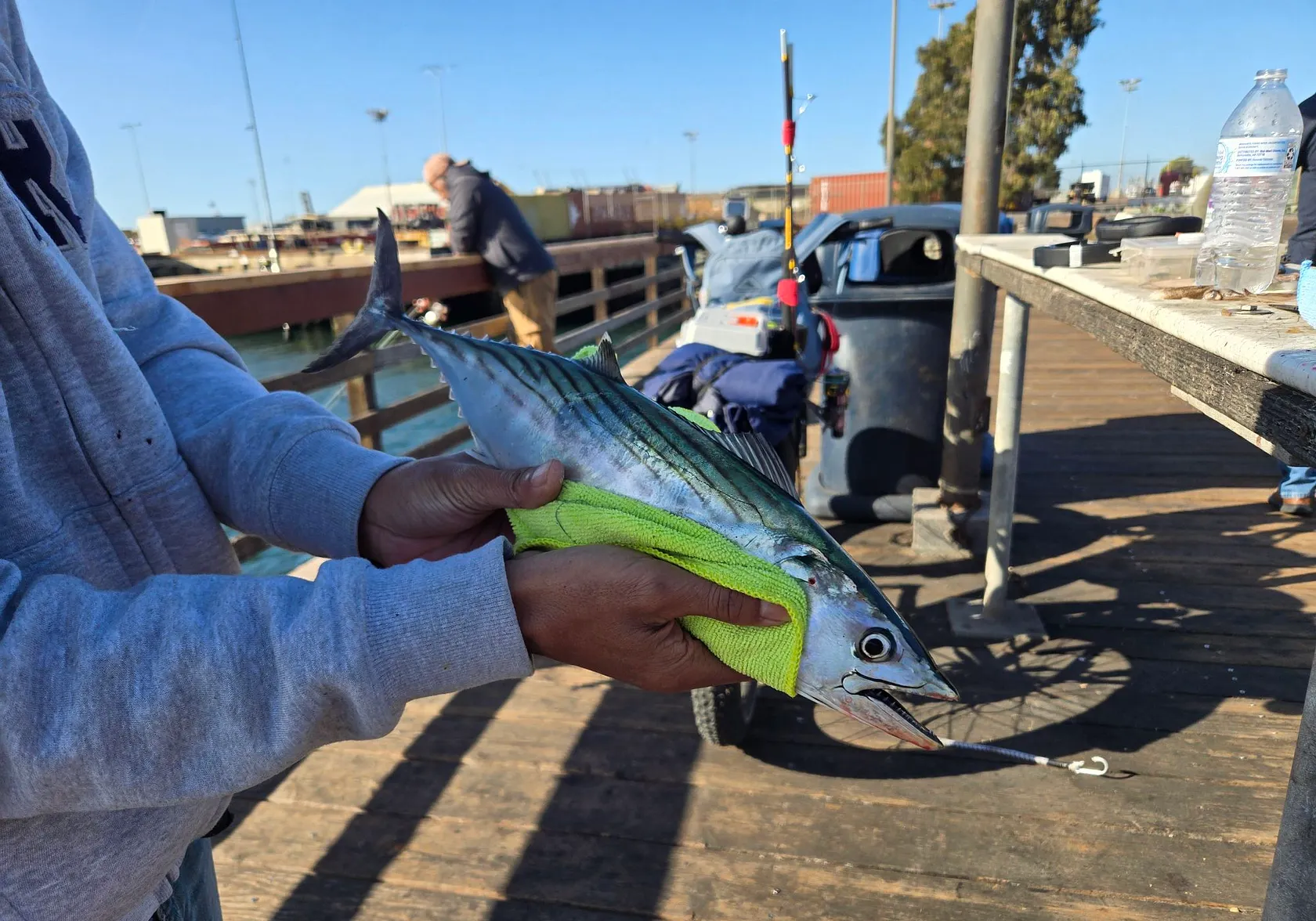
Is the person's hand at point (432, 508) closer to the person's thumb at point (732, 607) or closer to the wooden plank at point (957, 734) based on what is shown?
the person's thumb at point (732, 607)

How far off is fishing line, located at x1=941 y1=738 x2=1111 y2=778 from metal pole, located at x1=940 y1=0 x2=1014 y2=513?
1399 millimetres

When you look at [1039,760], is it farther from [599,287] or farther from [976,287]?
[599,287]

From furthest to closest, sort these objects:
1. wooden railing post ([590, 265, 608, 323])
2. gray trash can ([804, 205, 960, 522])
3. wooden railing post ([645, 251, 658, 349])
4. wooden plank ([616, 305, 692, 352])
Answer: wooden railing post ([645, 251, 658, 349]), wooden plank ([616, 305, 692, 352]), wooden railing post ([590, 265, 608, 323]), gray trash can ([804, 205, 960, 522])

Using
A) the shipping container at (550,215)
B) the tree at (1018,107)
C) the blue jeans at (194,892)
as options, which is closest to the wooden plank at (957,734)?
the blue jeans at (194,892)

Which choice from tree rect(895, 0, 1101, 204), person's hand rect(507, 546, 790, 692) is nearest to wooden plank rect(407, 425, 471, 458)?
person's hand rect(507, 546, 790, 692)

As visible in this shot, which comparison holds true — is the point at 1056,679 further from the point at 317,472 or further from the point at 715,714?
the point at 317,472

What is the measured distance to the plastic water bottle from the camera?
132 cm

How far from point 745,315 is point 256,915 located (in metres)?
2.39

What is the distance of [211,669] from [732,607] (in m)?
0.55

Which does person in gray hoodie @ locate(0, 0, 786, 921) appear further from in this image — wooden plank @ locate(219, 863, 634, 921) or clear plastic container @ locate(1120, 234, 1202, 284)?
clear plastic container @ locate(1120, 234, 1202, 284)

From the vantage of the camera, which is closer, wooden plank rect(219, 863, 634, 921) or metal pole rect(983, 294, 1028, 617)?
wooden plank rect(219, 863, 634, 921)

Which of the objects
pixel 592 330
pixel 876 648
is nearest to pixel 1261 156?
pixel 876 648

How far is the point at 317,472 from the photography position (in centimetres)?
112

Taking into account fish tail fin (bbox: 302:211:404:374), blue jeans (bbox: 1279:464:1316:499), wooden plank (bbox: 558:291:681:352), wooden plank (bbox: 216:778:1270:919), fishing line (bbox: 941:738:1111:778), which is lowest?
wooden plank (bbox: 216:778:1270:919)
